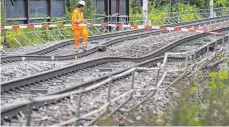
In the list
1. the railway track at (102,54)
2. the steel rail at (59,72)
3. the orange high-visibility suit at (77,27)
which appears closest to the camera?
the steel rail at (59,72)

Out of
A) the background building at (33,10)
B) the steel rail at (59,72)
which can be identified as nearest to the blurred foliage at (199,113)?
the steel rail at (59,72)

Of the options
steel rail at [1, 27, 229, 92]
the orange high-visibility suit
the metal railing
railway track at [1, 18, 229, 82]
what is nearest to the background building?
the metal railing

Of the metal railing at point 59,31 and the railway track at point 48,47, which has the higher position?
the metal railing at point 59,31

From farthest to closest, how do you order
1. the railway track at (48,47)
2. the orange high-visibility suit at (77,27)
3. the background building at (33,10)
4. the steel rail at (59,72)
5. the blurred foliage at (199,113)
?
the background building at (33,10)
the orange high-visibility suit at (77,27)
the railway track at (48,47)
the steel rail at (59,72)
the blurred foliage at (199,113)

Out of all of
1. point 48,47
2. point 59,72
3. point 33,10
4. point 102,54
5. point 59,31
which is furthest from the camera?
point 33,10

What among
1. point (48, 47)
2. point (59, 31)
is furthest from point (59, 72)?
point (59, 31)

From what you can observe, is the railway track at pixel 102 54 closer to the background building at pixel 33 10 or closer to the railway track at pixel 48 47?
the railway track at pixel 48 47

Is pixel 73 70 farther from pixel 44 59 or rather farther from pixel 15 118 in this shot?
pixel 15 118

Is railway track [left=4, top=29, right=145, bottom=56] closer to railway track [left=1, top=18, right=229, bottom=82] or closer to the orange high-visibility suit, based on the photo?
the orange high-visibility suit

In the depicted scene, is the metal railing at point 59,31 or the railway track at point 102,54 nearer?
the railway track at point 102,54

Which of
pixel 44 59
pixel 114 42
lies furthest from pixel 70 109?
pixel 114 42

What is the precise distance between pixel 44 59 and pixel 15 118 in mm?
7960

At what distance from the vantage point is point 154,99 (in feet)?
35.7

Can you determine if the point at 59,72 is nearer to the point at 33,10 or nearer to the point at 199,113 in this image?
the point at 199,113
